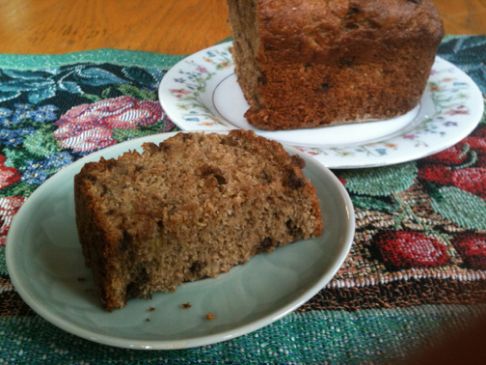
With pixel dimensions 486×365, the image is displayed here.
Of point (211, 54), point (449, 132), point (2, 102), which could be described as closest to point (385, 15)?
point (449, 132)

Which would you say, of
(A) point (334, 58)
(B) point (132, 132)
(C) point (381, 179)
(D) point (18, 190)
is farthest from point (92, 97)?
(C) point (381, 179)

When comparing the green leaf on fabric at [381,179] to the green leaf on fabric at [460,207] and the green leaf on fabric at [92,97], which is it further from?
the green leaf on fabric at [92,97]

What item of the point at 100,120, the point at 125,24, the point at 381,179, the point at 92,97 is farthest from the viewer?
the point at 125,24

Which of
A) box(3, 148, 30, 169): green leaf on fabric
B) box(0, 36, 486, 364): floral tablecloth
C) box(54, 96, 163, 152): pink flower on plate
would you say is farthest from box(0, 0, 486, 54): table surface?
box(3, 148, 30, 169): green leaf on fabric

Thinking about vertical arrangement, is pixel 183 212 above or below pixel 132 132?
above

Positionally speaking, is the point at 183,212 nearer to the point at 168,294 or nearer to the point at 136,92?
the point at 168,294

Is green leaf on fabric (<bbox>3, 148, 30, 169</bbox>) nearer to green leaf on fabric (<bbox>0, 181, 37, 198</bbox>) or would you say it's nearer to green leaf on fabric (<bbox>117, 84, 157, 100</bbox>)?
green leaf on fabric (<bbox>0, 181, 37, 198</bbox>)
